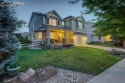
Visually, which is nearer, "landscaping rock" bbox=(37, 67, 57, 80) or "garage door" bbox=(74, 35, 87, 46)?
"landscaping rock" bbox=(37, 67, 57, 80)

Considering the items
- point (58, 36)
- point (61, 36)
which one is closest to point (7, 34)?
point (58, 36)

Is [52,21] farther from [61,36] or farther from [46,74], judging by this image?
[46,74]

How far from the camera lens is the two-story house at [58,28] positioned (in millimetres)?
22931

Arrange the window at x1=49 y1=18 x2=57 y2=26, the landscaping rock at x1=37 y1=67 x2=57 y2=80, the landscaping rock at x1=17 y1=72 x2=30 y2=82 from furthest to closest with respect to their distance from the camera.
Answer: the window at x1=49 y1=18 x2=57 y2=26, the landscaping rock at x1=37 y1=67 x2=57 y2=80, the landscaping rock at x1=17 y1=72 x2=30 y2=82

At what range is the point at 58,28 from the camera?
73.5 ft

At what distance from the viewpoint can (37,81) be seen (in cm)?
605

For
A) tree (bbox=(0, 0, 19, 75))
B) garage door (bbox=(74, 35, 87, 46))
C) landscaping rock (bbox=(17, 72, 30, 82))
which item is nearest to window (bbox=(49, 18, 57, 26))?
garage door (bbox=(74, 35, 87, 46))

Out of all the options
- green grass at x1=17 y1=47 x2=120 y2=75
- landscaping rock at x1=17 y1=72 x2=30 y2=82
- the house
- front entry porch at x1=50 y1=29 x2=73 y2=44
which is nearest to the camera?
landscaping rock at x1=17 y1=72 x2=30 y2=82

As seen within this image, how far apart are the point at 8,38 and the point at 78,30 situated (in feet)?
74.3

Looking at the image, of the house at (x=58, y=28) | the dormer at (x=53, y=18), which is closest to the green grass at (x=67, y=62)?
the house at (x=58, y=28)

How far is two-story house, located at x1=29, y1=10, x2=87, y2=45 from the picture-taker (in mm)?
22931

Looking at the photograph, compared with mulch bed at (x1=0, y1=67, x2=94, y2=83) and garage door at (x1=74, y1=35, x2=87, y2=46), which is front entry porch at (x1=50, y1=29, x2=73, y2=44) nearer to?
garage door at (x1=74, y1=35, x2=87, y2=46)

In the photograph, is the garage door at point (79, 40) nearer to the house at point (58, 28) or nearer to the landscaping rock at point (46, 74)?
the house at point (58, 28)

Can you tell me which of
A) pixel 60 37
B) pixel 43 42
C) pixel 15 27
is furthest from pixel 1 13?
pixel 60 37
